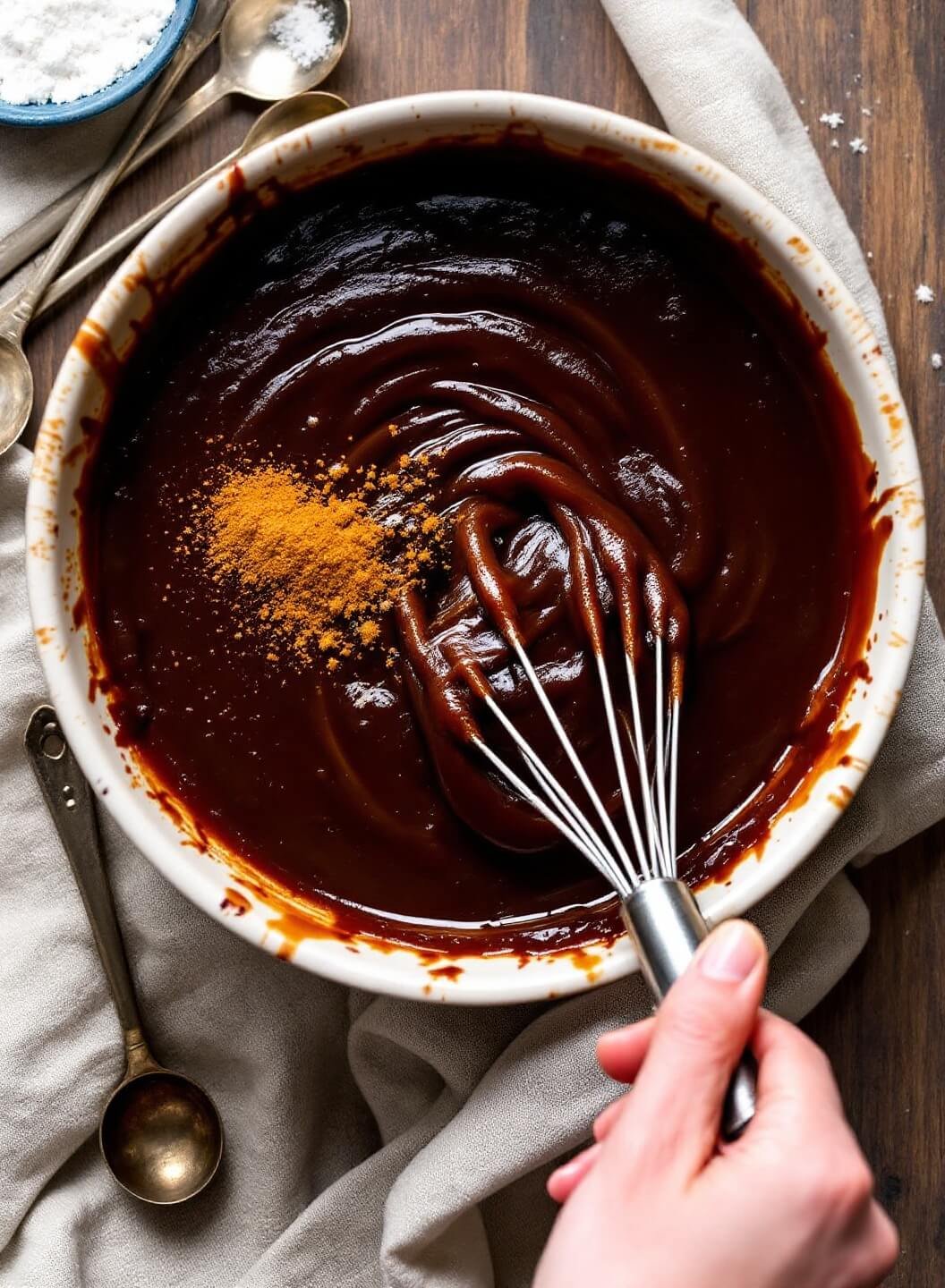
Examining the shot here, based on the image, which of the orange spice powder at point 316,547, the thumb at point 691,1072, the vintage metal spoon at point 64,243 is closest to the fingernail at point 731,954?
the thumb at point 691,1072

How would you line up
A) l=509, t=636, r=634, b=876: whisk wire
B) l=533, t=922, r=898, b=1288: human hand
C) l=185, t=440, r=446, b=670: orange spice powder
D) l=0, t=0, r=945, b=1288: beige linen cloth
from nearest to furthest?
l=533, t=922, r=898, b=1288: human hand < l=509, t=636, r=634, b=876: whisk wire < l=185, t=440, r=446, b=670: orange spice powder < l=0, t=0, r=945, b=1288: beige linen cloth

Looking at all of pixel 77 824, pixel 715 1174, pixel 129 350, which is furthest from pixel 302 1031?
pixel 129 350

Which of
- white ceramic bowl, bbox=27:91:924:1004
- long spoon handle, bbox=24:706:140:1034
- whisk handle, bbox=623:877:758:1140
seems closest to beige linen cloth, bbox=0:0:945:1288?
long spoon handle, bbox=24:706:140:1034

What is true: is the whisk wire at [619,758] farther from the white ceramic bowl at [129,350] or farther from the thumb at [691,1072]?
the thumb at [691,1072]

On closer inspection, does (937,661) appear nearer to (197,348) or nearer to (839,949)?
(839,949)

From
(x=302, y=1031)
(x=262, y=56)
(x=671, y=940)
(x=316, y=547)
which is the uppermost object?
(x=262, y=56)

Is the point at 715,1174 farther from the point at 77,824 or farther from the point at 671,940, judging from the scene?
the point at 77,824

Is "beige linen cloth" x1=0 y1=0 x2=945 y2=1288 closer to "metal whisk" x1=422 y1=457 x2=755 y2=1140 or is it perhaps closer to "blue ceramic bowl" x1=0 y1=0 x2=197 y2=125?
"blue ceramic bowl" x1=0 y1=0 x2=197 y2=125
